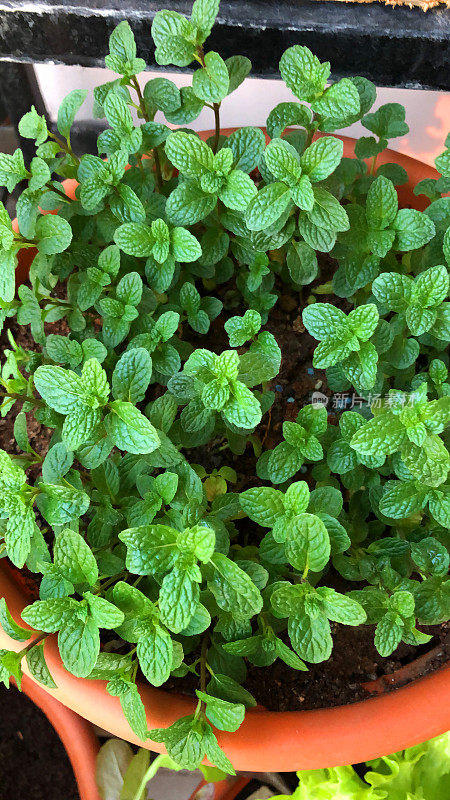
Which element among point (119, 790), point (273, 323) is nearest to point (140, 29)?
point (273, 323)

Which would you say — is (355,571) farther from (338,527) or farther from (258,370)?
(258,370)

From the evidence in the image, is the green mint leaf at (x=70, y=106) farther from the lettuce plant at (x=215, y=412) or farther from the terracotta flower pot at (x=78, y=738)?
the terracotta flower pot at (x=78, y=738)

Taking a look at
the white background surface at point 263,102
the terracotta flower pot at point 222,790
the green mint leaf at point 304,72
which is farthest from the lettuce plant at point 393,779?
the white background surface at point 263,102

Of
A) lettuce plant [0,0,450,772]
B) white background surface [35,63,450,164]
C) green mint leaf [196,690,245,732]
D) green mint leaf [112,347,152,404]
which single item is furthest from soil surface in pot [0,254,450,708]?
white background surface [35,63,450,164]

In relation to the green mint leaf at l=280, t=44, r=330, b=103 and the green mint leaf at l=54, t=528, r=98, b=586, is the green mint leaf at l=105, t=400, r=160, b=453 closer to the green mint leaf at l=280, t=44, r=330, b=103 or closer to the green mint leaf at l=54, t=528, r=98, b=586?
the green mint leaf at l=54, t=528, r=98, b=586

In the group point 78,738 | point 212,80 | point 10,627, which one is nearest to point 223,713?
point 10,627
